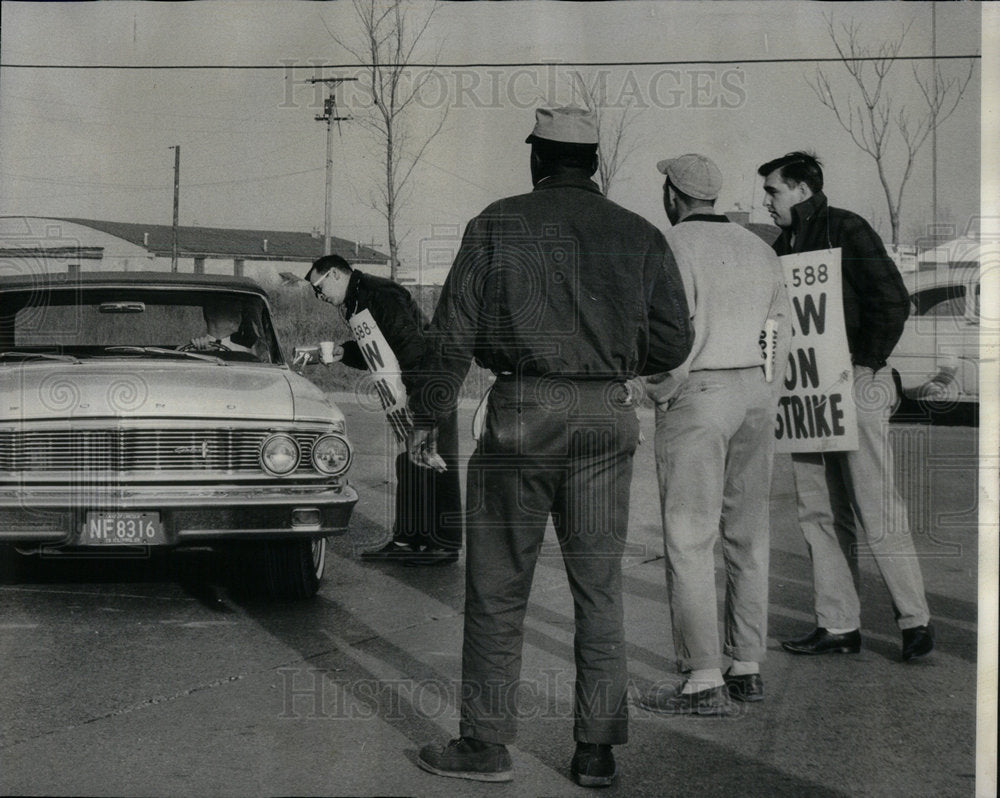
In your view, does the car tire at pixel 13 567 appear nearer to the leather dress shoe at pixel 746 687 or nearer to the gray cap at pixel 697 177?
the leather dress shoe at pixel 746 687

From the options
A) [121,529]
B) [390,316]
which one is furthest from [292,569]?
[390,316]

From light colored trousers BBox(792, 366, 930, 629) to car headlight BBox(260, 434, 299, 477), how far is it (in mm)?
2085

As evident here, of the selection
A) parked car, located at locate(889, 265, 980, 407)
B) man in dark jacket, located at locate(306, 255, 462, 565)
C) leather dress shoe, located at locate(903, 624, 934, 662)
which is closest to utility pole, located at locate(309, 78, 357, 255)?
man in dark jacket, located at locate(306, 255, 462, 565)

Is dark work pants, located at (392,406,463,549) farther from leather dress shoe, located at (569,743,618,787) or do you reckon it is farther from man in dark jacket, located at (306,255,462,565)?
leather dress shoe, located at (569,743,618,787)

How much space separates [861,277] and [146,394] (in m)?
2.89

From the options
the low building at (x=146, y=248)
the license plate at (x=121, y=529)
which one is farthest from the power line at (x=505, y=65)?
the license plate at (x=121, y=529)

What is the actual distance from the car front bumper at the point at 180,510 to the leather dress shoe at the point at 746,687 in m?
1.90

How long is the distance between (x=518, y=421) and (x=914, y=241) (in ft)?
6.95

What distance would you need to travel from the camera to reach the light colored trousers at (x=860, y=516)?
4801 mm

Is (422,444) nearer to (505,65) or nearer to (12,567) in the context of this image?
(505,65)

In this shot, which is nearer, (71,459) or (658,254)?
(658,254)

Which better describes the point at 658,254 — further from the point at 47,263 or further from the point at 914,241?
the point at 47,263

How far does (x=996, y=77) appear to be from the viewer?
3855 mm

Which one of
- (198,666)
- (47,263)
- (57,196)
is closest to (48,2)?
(57,196)
